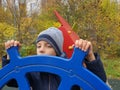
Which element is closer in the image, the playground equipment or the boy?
the playground equipment

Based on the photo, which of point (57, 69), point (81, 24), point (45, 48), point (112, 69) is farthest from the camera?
point (81, 24)

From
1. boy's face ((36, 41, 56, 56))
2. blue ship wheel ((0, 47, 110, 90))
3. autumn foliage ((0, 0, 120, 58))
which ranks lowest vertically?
blue ship wheel ((0, 47, 110, 90))

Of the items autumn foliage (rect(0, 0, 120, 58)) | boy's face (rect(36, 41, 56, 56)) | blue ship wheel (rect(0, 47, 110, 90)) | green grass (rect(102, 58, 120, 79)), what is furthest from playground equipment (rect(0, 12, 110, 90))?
autumn foliage (rect(0, 0, 120, 58))

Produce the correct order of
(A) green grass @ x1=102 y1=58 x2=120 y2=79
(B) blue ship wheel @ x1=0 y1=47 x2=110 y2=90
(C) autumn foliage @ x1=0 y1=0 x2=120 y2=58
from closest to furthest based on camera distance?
(B) blue ship wheel @ x1=0 y1=47 x2=110 y2=90, (A) green grass @ x1=102 y1=58 x2=120 y2=79, (C) autumn foliage @ x1=0 y1=0 x2=120 y2=58

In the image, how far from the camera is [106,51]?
1062 cm

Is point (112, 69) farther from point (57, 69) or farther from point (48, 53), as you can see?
point (57, 69)

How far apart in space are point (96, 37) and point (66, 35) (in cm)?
875

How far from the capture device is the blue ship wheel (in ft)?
3.27

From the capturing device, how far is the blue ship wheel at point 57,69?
39.3 inches

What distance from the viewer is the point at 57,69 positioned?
1021 mm

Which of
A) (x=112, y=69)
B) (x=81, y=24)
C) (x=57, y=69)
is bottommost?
(x=112, y=69)

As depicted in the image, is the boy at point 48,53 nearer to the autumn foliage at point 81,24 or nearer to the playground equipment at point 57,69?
the playground equipment at point 57,69

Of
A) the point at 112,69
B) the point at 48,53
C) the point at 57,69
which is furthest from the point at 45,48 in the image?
the point at 112,69

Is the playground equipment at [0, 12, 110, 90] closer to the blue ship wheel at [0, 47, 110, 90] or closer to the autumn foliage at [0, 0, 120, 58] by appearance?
the blue ship wheel at [0, 47, 110, 90]
